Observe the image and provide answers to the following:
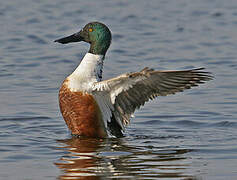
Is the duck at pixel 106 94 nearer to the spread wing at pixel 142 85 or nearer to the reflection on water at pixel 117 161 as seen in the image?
the spread wing at pixel 142 85

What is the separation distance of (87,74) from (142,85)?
2.13ft

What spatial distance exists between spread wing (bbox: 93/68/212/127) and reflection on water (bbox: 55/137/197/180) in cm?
41

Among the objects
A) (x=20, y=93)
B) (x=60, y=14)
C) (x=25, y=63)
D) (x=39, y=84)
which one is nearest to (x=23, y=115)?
(x=20, y=93)

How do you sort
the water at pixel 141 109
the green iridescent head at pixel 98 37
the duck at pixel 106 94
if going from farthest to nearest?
the green iridescent head at pixel 98 37, the duck at pixel 106 94, the water at pixel 141 109

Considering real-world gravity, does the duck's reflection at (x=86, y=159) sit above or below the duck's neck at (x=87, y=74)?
below

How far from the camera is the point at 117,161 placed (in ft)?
19.6

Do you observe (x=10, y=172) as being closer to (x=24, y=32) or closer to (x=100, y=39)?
(x=100, y=39)

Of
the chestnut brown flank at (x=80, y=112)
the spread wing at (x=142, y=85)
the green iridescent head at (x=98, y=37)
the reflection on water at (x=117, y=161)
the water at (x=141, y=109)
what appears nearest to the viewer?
the reflection on water at (x=117, y=161)

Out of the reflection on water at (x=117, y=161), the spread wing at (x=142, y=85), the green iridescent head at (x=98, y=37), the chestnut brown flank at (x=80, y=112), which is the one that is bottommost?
the reflection on water at (x=117, y=161)

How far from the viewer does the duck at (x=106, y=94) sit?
661cm

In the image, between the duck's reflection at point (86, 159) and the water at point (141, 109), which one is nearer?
the duck's reflection at point (86, 159)

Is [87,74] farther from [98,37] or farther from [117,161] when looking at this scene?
[117,161]

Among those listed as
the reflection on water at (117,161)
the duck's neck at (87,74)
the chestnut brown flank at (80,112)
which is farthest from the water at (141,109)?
the duck's neck at (87,74)

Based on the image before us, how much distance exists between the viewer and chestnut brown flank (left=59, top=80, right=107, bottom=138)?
6.82m
